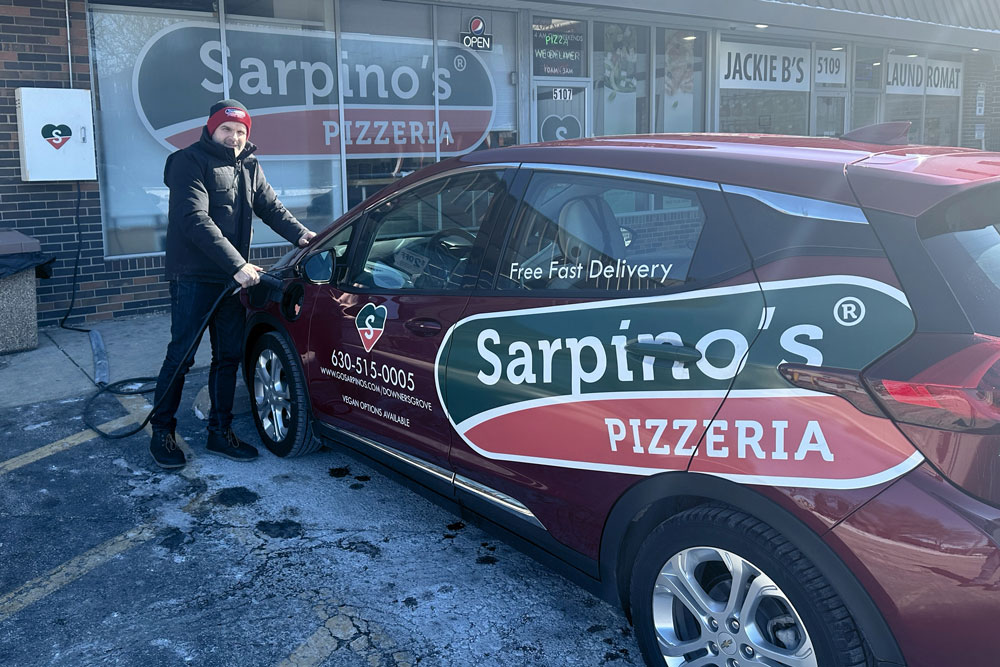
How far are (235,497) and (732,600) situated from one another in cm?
270

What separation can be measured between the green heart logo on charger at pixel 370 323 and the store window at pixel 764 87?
1095 cm

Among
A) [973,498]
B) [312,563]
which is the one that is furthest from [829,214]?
[312,563]

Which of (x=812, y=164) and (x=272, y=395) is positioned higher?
(x=812, y=164)

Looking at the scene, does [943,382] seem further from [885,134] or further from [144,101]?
[144,101]

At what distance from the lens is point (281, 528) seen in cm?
398

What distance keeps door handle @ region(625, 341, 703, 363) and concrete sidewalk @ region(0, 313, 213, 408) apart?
3.59 m

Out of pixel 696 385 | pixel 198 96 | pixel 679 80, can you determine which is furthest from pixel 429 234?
pixel 679 80

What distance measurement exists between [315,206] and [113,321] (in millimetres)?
2462

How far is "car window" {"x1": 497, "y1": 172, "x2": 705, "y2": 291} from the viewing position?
265 cm

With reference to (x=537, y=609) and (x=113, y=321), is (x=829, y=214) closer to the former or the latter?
(x=537, y=609)

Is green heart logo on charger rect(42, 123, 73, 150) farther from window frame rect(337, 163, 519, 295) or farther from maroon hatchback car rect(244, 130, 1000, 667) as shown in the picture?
maroon hatchback car rect(244, 130, 1000, 667)

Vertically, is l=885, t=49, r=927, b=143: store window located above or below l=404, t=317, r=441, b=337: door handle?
above

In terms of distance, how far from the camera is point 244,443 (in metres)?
4.93

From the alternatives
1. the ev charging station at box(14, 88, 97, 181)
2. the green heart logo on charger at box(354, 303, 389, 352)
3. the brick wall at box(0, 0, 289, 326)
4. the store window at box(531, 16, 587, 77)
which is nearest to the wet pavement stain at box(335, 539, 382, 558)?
the green heart logo on charger at box(354, 303, 389, 352)
